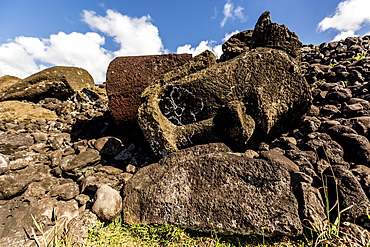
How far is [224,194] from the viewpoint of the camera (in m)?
2.33

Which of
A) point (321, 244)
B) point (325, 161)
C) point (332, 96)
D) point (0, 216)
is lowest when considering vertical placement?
point (321, 244)

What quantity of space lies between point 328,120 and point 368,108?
2.79 feet

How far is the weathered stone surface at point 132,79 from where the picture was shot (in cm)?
409

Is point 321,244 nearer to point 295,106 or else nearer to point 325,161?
point 325,161

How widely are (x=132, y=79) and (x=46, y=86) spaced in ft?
14.7

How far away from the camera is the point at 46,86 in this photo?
21.8 feet

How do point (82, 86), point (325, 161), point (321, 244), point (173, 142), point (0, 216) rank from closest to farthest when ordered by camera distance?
point (321, 244), point (0, 216), point (325, 161), point (173, 142), point (82, 86)

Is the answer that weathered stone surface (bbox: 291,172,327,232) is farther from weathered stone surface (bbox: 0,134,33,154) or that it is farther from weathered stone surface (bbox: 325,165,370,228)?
weathered stone surface (bbox: 0,134,33,154)

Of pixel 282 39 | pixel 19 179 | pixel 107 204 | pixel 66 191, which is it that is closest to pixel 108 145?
pixel 66 191

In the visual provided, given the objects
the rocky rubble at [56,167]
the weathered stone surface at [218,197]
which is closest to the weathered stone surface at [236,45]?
the rocky rubble at [56,167]

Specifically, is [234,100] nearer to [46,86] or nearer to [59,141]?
[59,141]

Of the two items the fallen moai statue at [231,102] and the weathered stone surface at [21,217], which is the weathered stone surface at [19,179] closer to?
the weathered stone surface at [21,217]

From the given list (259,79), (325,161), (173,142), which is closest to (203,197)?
(173,142)

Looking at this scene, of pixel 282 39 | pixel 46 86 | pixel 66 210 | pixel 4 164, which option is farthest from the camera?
pixel 46 86
